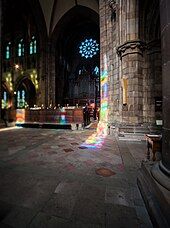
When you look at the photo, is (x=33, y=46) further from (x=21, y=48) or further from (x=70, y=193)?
(x=70, y=193)

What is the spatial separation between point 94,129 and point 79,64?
63.2 feet

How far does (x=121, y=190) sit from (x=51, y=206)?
117cm

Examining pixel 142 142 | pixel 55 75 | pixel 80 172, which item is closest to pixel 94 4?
pixel 55 75

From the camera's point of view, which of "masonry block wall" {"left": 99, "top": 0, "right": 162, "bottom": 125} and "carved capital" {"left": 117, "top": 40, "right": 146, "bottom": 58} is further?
"masonry block wall" {"left": 99, "top": 0, "right": 162, "bottom": 125}

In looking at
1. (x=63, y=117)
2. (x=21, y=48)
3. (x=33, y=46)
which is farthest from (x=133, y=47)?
(x=21, y=48)

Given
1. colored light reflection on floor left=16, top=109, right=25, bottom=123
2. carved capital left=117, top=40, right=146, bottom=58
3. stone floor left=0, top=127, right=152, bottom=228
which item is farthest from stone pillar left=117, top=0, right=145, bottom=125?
colored light reflection on floor left=16, top=109, right=25, bottom=123

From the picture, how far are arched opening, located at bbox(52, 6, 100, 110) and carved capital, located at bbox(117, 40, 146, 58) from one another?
15.3m

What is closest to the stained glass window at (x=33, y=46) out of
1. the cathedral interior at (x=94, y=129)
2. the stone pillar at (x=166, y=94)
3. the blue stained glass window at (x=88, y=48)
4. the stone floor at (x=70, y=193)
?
the cathedral interior at (x=94, y=129)

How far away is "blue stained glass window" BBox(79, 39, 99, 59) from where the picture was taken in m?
25.9

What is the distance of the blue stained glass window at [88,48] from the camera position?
25891 mm

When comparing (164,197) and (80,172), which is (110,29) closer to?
(80,172)

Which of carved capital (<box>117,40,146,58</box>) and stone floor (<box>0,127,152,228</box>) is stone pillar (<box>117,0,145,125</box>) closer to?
carved capital (<box>117,40,146,58</box>)

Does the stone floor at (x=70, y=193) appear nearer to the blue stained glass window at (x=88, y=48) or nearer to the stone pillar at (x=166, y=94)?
the stone pillar at (x=166, y=94)

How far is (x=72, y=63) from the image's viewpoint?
90.8 feet
